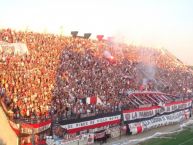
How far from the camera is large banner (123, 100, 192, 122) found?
35531 millimetres

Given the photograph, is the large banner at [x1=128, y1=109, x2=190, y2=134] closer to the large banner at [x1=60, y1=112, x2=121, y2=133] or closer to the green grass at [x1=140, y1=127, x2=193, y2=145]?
the large banner at [x1=60, y1=112, x2=121, y2=133]

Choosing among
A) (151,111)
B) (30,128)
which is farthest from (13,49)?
(151,111)

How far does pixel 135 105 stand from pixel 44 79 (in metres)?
9.88

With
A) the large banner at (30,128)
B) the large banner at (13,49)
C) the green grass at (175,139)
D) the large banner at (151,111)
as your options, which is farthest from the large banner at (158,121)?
the large banner at (30,128)

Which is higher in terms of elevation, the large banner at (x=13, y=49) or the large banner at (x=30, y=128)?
the large banner at (x=13, y=49)

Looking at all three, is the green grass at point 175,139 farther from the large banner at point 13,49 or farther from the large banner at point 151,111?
the large banner at point 13,49

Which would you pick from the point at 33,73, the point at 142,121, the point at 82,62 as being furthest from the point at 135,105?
the point at 33,73

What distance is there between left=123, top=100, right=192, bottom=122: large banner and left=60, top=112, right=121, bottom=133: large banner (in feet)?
4.74

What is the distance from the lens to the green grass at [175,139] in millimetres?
30869

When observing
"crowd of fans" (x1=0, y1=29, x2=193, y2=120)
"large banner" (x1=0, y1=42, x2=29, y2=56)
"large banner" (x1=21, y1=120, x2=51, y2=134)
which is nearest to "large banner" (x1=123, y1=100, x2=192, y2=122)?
"crowd of fans" (x1=0, y1=29, x2=193, y2=120)

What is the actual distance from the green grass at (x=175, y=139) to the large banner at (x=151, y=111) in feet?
10.5

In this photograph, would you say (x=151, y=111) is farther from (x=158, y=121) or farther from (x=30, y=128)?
(x=30, y=128)

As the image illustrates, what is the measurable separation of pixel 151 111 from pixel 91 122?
9165 millimetres

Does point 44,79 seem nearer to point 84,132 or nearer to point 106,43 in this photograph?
point 84,132
